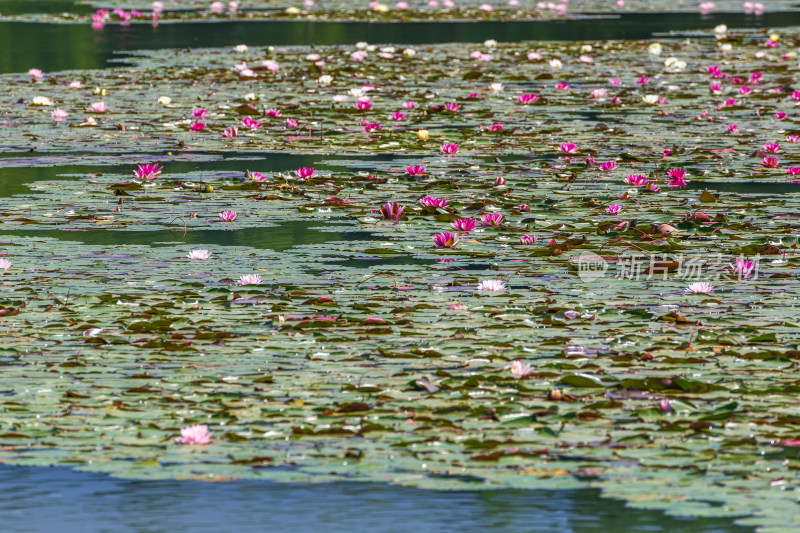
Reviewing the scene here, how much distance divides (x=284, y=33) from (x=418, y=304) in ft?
63.4

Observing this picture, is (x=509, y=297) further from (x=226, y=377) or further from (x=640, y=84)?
(x=640, y=84)

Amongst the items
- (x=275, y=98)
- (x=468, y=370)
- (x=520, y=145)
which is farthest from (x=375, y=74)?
(x=468, y=370)

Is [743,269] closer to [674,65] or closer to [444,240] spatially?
[444,240]

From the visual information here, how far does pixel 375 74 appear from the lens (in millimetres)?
17328

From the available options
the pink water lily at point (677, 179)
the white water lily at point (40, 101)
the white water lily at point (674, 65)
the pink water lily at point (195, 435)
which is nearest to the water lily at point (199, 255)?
the pink water lily at point (195, 435)

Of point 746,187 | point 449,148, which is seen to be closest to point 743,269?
point 746,187

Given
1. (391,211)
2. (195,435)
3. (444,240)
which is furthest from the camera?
(391,211)

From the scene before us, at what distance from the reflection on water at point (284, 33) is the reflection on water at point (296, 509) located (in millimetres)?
15131

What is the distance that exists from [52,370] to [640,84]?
11.7 m

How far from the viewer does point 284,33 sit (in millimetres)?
25031

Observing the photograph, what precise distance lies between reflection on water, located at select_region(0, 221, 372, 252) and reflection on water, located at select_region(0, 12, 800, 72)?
11302 millimetres

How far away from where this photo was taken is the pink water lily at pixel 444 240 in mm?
7629

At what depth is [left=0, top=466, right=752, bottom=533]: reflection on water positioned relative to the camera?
4223 millimetres

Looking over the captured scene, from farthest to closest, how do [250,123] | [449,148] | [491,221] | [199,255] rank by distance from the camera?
[250,123], [449,148], [491,221], [199,255]
